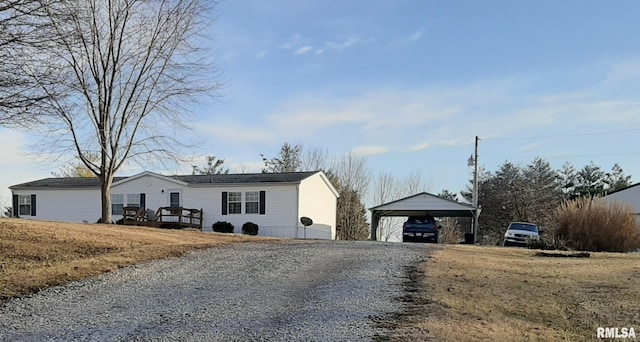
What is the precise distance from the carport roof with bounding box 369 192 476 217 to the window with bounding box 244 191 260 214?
748cm

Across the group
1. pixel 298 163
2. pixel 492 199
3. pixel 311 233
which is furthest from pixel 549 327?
pixel 492 199

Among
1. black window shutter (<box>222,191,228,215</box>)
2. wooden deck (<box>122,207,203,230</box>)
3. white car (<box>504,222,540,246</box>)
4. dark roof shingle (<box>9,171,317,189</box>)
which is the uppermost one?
dark roof shingle (<box>9,171,317,189</box>)

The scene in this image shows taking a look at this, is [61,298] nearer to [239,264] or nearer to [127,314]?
[127,314]

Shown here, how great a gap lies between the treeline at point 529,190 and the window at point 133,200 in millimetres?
29849

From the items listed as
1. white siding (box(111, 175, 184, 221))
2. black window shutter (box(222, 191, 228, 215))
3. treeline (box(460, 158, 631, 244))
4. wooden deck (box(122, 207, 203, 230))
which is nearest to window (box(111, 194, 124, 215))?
white siding (box(111, 175, 184, 221))

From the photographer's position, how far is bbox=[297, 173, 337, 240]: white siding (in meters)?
27.6

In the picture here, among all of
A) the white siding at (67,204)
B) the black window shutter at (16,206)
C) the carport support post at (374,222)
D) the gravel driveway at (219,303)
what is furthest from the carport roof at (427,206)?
the gravel driveway at (219,303)

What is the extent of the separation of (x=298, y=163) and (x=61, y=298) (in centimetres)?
3681

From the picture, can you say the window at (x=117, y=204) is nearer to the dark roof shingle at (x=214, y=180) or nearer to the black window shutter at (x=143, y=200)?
the dark roof shingle at (x=214, y=180)

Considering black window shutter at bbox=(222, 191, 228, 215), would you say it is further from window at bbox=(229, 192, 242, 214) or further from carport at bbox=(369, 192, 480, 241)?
carport at bbox=(369, 192, 480, 241)

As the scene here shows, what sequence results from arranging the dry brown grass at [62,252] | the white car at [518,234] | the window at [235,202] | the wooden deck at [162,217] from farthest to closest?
the window at [235,202] < the white car at [518,234] < the wooden deck at [162,217] < the dry brown grass at [62,252]

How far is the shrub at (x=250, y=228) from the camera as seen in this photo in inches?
1028

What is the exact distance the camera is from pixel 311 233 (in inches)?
1104

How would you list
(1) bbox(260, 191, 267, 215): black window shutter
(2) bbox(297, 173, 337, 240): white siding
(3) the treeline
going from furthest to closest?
(3) the treeline → (2) bbox(297, 173, 337, 240): white siding → (1) bbox(260, 191, 267, 215): black window shutter
